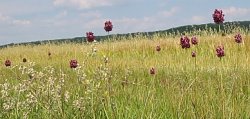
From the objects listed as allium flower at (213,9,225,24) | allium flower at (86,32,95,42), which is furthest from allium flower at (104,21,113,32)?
allium flower at (213,9,225,24)

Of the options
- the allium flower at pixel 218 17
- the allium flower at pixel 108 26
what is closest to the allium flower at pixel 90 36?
the allium flower at pixel 108 26

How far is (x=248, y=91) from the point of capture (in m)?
5.80

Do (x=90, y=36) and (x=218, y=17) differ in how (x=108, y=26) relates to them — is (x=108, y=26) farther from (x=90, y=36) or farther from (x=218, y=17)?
(x=218, y=17)

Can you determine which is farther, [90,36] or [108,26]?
[108,26]

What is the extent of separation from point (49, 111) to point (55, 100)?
0.48 ft

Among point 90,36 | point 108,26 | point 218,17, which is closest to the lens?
point 218,17

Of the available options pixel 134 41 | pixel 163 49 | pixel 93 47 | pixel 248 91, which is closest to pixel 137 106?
pixel 93 47

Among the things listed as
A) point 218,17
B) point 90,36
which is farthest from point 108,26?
point 218,17

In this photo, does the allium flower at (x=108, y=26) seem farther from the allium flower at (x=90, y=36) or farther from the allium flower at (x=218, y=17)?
the allium flower at (x=218, y=17)

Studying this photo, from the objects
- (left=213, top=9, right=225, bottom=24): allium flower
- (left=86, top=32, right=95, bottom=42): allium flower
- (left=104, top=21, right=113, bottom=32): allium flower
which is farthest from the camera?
(left=104, top=21, right=113, bottom=32): allium flower

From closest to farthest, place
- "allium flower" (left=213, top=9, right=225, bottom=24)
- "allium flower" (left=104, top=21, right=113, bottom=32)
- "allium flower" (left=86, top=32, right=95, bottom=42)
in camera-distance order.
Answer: "allium flower" (left=213, top=9, right=225, bottom=24) → "allium flower" (left=86, top=32, right=95, bottom=42) → "allium flower" (left=104, top=21, right=113, bottom=32)

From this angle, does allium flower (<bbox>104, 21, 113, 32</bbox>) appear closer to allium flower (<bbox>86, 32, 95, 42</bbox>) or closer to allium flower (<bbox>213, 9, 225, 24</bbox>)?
allium flower (<bbox>86, 32, 95, 42</bbox>)

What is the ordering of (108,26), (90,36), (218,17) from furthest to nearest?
1. (108,26)
2. (90,36)
3. (218,17)

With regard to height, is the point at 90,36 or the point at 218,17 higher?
the point at 218,17
